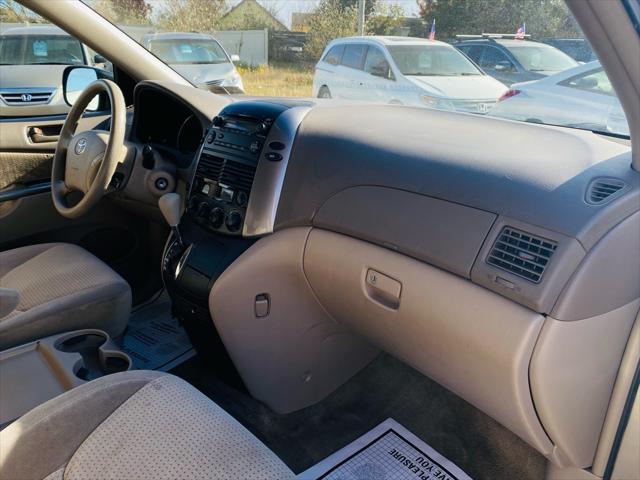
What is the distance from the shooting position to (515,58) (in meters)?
1.55

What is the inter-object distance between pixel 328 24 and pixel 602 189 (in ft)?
4.66

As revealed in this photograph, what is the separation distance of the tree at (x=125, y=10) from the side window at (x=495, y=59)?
1.35 metres

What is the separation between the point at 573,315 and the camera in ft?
3.43

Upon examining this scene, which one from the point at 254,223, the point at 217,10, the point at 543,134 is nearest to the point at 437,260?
the point at 543,134

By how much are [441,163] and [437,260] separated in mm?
240

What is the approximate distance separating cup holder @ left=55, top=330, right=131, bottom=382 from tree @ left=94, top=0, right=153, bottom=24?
1.16 m

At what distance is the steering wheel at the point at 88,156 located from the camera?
5.85ft

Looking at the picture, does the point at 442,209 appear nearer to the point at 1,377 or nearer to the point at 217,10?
the point at 1,377

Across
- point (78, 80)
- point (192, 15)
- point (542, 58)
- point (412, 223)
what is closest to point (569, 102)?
point (542, 58)

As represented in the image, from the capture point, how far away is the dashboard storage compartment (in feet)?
4.67

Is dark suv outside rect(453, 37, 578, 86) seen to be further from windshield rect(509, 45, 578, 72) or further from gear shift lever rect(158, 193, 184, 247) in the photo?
gear shift lever rect(158, 193, 184, 247)

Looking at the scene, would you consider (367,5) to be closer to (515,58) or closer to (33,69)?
(515,58)

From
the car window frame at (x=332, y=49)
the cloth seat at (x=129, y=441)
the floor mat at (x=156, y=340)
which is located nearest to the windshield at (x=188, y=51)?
the car window frame at (x=332, y=49)

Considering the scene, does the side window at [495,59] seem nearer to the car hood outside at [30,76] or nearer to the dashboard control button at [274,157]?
the dashboard control button at [274,157]
